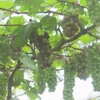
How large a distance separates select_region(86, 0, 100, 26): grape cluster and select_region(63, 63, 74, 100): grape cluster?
0.96 feet

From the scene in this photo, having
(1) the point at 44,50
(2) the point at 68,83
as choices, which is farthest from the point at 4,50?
(2) the point at 68,83

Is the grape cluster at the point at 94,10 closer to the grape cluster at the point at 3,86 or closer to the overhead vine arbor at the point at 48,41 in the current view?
the overhead vine arbor at the point at 48,41

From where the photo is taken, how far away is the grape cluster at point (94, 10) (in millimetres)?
937

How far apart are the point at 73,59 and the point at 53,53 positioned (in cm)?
9

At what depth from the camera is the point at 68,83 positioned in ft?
3.88

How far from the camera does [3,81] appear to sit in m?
1.41

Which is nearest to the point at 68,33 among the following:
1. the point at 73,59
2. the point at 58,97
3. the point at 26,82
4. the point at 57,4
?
the point at 73,59

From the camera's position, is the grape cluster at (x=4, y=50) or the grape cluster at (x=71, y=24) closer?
the grape cluster at (x=71, y=24)

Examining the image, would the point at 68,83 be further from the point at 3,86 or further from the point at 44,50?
the point at 3,86

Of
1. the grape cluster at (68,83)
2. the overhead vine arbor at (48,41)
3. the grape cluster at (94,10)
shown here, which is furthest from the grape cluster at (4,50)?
the grape cluster at (94,10)

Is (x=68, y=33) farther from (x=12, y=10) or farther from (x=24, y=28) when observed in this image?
(x=12, y=10)

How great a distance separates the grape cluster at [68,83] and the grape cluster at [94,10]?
29cm

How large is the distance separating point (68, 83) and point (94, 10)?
0.31 metres

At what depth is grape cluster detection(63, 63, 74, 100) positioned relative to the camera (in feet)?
3.78
